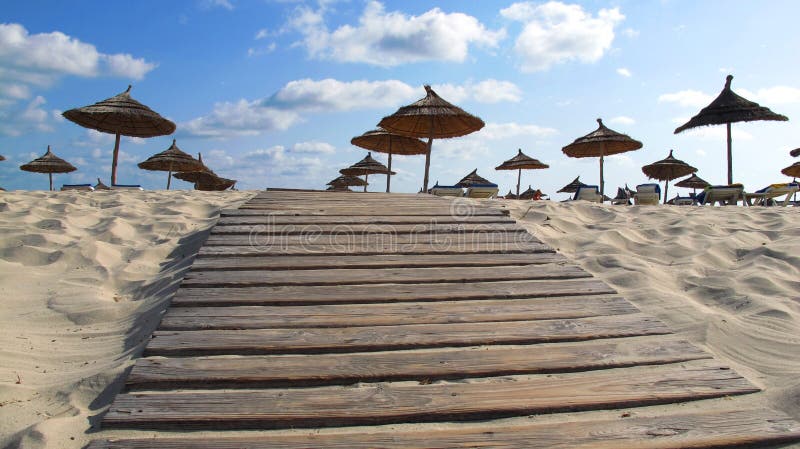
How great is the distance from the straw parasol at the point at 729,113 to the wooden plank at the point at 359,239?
11.8 meters

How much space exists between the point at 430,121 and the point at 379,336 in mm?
8799

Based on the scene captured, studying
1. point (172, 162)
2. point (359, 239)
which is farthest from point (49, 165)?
point (359, 239)

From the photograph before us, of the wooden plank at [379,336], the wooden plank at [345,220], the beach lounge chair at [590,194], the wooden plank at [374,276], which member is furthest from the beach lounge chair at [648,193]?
the wooden plank at [379,336]

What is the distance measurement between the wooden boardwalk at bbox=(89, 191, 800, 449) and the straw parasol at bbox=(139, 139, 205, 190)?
12762 millimetres

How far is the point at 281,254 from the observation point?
317 cm

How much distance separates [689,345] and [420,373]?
4.59 ft

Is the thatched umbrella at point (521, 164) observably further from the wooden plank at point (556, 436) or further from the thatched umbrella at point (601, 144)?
the wooden plank at point (556, 436)

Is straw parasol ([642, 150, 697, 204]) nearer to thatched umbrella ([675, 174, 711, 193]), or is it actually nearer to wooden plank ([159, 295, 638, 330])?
thatched umbrella ([675, 174, 711, 193])

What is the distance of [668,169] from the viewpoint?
53.9ft

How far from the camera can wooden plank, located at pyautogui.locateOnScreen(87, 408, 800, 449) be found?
1482 millimetres

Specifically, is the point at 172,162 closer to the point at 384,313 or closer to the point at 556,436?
the point at 384,313

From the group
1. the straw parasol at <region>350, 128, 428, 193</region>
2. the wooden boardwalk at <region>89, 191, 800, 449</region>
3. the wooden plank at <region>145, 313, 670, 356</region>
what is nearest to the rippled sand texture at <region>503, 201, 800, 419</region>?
the wooden boardwalk at <region>89, 191, 800, 449</region>

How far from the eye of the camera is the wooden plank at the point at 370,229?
368cm

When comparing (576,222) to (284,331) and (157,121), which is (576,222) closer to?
(284,331)
